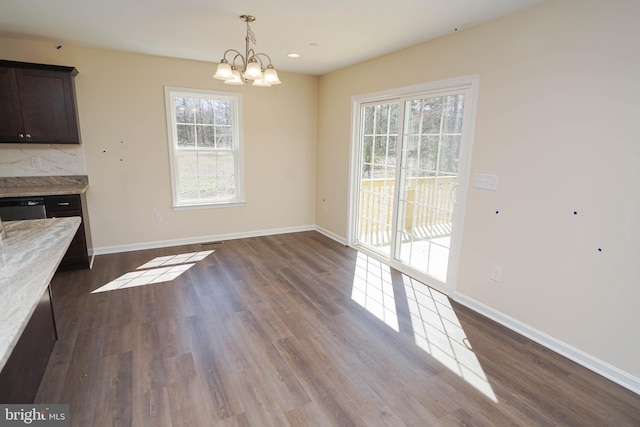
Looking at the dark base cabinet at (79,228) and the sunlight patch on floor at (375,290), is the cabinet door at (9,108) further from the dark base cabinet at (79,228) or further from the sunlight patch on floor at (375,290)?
the sunlight patch on floor at (375,290)

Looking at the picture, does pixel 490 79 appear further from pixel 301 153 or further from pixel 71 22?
pixel 71 22

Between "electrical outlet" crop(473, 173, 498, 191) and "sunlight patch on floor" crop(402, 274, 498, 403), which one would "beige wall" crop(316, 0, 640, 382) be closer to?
"electrical outlet" crop(473, 173, 498, 191)

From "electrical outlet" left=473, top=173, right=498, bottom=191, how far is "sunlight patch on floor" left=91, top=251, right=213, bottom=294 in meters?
3.32

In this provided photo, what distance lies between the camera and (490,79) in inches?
111

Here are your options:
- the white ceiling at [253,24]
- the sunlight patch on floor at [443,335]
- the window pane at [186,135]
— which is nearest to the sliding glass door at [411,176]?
the sunlight patch on floor at [443,335]

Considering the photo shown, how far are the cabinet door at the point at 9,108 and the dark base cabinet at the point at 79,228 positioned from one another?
814 mm

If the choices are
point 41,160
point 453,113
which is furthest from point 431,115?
point 41,160

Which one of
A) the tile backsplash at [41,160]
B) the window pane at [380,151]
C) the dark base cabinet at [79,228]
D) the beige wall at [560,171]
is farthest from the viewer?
the window pane at [380,151]

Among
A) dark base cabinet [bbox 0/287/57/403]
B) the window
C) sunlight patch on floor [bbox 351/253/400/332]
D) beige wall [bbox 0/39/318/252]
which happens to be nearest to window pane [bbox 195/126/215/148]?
the window

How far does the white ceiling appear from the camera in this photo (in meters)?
2.63

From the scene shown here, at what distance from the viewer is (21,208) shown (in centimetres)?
352

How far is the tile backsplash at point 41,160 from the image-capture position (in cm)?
387

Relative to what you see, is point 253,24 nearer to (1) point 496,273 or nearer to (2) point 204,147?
(2) point 204,147

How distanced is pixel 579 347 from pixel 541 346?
25 centimetres
